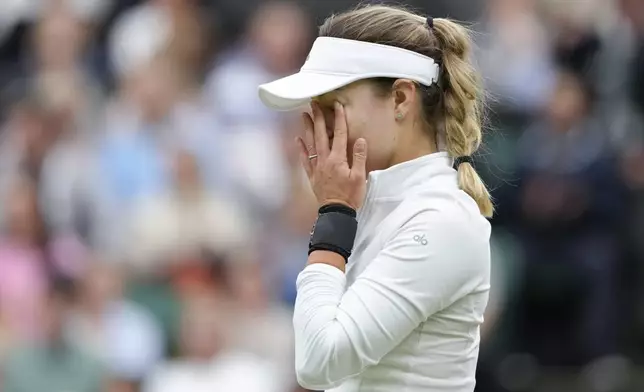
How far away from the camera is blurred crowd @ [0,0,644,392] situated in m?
6.73

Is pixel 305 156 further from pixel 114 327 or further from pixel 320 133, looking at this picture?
pixel 114 327

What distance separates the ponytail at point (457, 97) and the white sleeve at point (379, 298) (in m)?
0.22

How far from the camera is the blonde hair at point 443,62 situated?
2.82 m

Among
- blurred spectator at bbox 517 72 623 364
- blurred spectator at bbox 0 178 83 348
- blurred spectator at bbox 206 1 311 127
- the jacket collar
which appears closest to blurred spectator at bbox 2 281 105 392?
blurred spectator at bbox 0 178 83 348

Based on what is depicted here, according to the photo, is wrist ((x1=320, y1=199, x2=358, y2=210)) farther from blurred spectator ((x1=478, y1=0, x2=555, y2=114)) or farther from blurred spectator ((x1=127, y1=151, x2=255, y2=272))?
blurred spectator ((x1=478, y1=0, x2=555, y2=114))

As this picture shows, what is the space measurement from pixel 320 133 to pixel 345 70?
14 cm

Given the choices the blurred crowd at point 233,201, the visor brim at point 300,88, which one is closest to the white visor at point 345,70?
the visor brim at point 300,88

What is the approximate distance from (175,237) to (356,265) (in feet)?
14.5

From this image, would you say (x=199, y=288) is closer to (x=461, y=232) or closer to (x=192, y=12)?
(x=192, y=12)

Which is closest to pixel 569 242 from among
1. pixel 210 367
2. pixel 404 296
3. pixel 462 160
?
pixel 210 367

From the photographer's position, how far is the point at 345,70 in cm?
276

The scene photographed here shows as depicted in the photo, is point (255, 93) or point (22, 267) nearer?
point (22, 267)

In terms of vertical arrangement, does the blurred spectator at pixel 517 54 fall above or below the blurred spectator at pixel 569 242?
above

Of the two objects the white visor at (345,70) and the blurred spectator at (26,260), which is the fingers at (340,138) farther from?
the blurred spectator at (26,260)
